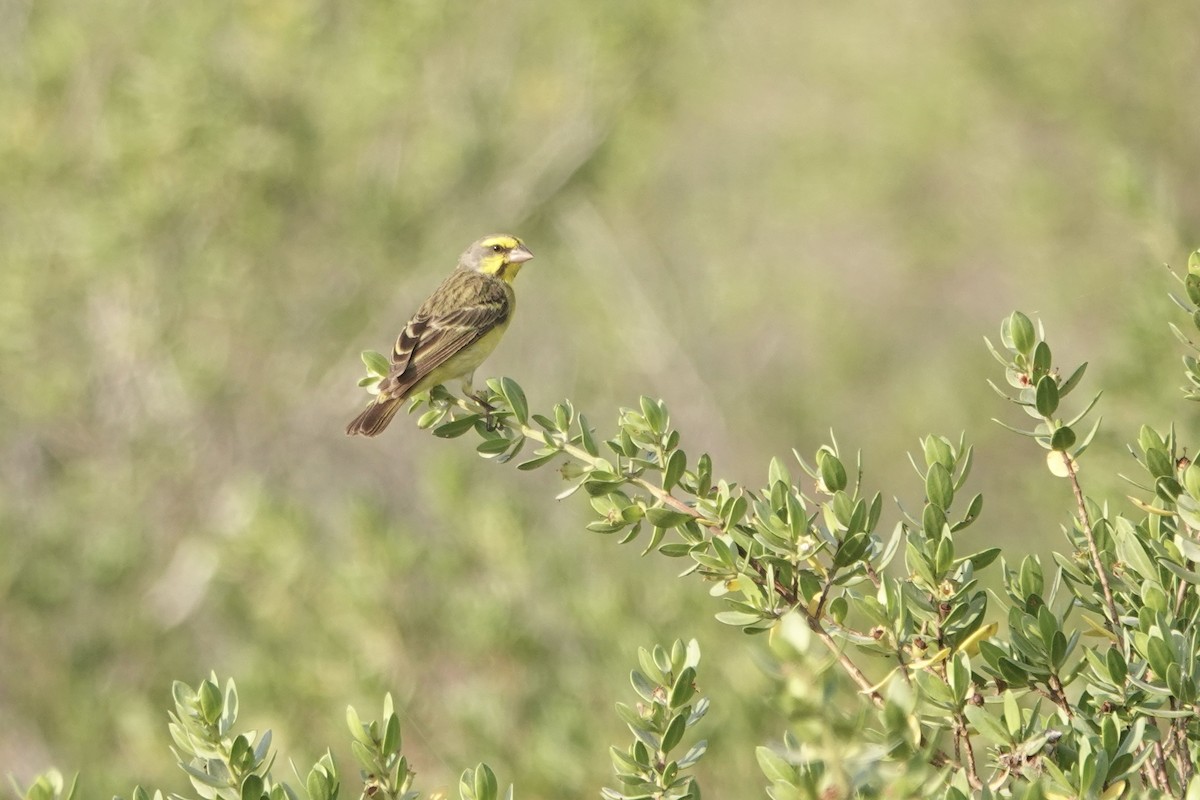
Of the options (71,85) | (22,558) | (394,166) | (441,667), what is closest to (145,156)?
(71,85)

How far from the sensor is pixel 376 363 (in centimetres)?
468

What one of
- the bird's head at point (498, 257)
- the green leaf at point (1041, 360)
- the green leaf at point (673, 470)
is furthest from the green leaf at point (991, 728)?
the bird's head at point (498, 257)

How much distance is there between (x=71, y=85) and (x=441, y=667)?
622cm

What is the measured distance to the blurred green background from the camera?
27.0ft

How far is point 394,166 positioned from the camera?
12.5m

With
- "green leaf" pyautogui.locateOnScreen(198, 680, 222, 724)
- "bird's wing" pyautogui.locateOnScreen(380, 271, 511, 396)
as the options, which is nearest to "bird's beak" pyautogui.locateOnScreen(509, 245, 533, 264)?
"bird's wing" pyautogui.locateOnScreen(380, 271, 511, 396)

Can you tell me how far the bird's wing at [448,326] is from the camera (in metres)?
5.94

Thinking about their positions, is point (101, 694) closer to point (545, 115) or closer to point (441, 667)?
point (441, 667)

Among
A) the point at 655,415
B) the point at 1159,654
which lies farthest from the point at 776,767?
the point at 655,415

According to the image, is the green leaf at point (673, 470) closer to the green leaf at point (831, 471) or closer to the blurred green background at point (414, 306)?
the green leaf at point (831, 471)

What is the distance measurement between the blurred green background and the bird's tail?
1814 mm

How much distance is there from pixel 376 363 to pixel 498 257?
343 cm

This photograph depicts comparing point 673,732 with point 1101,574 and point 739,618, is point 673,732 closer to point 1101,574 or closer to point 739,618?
point 739,618

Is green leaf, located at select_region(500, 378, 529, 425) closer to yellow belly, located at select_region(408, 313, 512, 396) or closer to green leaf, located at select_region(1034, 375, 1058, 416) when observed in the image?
green leaf, located at select_region(1034, 375, 1058, 416)
